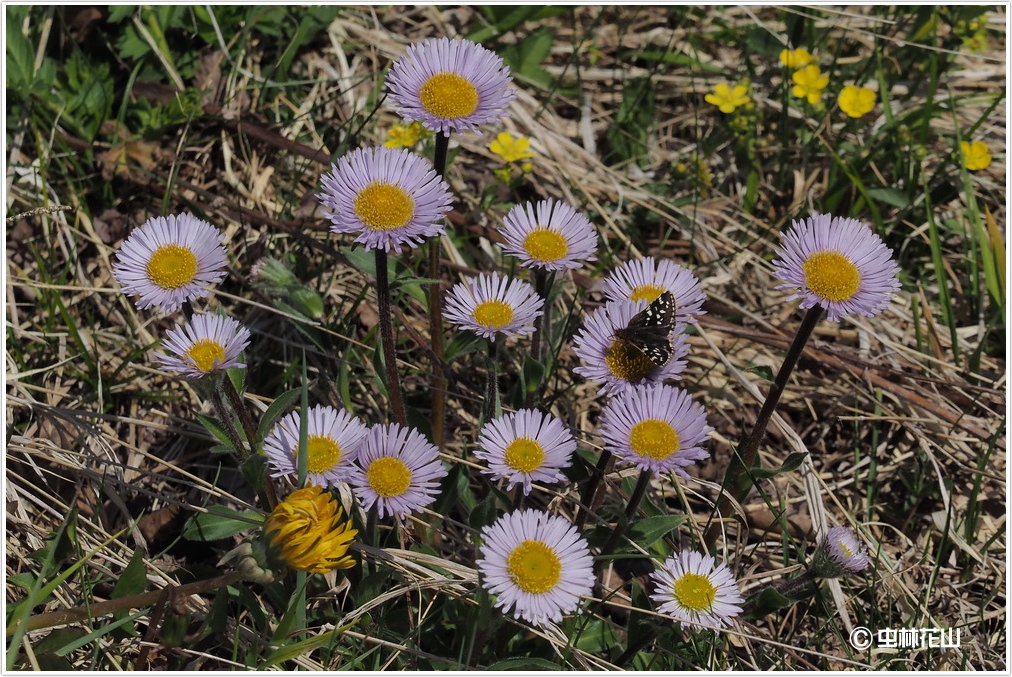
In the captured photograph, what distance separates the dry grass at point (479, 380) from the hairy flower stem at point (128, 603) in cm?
21

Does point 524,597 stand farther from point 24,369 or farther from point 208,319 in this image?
point 24,369

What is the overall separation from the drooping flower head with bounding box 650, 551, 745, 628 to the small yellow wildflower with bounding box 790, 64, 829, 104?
248 centimetres

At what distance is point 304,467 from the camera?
7.08ft

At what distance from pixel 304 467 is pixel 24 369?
5.05 ft

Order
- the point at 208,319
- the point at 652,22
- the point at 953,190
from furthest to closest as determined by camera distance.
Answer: the point at 652,22, the point at 953,190, the point at 208,319

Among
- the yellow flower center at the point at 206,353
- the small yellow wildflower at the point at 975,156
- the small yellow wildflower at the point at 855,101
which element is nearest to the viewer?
the yellow flower center at the point at 206,353

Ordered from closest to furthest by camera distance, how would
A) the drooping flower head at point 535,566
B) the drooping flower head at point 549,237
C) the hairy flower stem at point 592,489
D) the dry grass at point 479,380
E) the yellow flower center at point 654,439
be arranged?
the drooping flower head at point 535,566, the yellow flower center at point 654,439, the hairy flower stem at point 592,489, the drooping flower head at point 549,237, the dry grass at point 479,380

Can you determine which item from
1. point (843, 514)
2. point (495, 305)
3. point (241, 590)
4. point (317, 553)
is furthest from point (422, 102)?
point (843, 514)

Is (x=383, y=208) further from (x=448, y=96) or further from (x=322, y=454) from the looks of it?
(x=322, y=454)

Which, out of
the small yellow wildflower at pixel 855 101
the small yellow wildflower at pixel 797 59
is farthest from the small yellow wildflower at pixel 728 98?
the small yellow wildflower at pixel 855 101

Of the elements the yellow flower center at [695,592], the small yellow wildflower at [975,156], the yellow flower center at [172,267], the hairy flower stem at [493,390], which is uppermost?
the small yellow wildflower at [975,156]

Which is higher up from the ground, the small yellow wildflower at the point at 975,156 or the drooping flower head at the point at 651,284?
the small yellow wildflower at the point at 975,156

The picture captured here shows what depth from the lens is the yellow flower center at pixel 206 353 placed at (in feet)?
7.30

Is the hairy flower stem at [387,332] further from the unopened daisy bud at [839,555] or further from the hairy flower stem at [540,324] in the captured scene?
the unopened daisy bud at [839,555]
